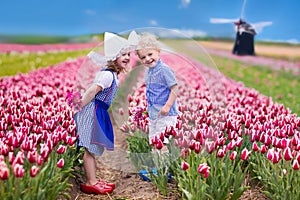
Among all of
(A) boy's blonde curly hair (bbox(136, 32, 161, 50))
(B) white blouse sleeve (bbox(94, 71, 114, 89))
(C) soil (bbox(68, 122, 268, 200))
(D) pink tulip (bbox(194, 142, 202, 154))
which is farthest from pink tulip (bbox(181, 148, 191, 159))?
(A) boy's blonde curly hair (bbox(136, 32, 161, 50))

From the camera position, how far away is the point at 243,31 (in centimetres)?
1095

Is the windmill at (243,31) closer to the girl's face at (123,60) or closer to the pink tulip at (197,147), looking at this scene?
the girl's face at (123,60)

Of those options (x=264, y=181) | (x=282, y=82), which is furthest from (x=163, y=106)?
(x=282, y=82)

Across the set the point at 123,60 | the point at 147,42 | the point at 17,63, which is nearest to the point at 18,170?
the point at 123,60

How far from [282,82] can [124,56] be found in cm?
887

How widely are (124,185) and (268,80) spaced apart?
8.82 meters

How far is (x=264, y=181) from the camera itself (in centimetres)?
464

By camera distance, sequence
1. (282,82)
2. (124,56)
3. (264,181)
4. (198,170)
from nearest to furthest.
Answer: (198,170) → (264,181) → (124,56) → (282,82)

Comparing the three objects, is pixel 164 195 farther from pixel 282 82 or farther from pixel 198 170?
pixel 282 82

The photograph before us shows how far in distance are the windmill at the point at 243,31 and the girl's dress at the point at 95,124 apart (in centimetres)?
568

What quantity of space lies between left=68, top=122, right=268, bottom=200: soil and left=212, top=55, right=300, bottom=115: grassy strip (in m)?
4.26

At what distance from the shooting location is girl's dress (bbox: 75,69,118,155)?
502cm

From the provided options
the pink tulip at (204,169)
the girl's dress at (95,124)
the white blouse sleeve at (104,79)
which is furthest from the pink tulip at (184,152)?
the white blouse sleeve at (104,79)

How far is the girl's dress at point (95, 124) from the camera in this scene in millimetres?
5020
